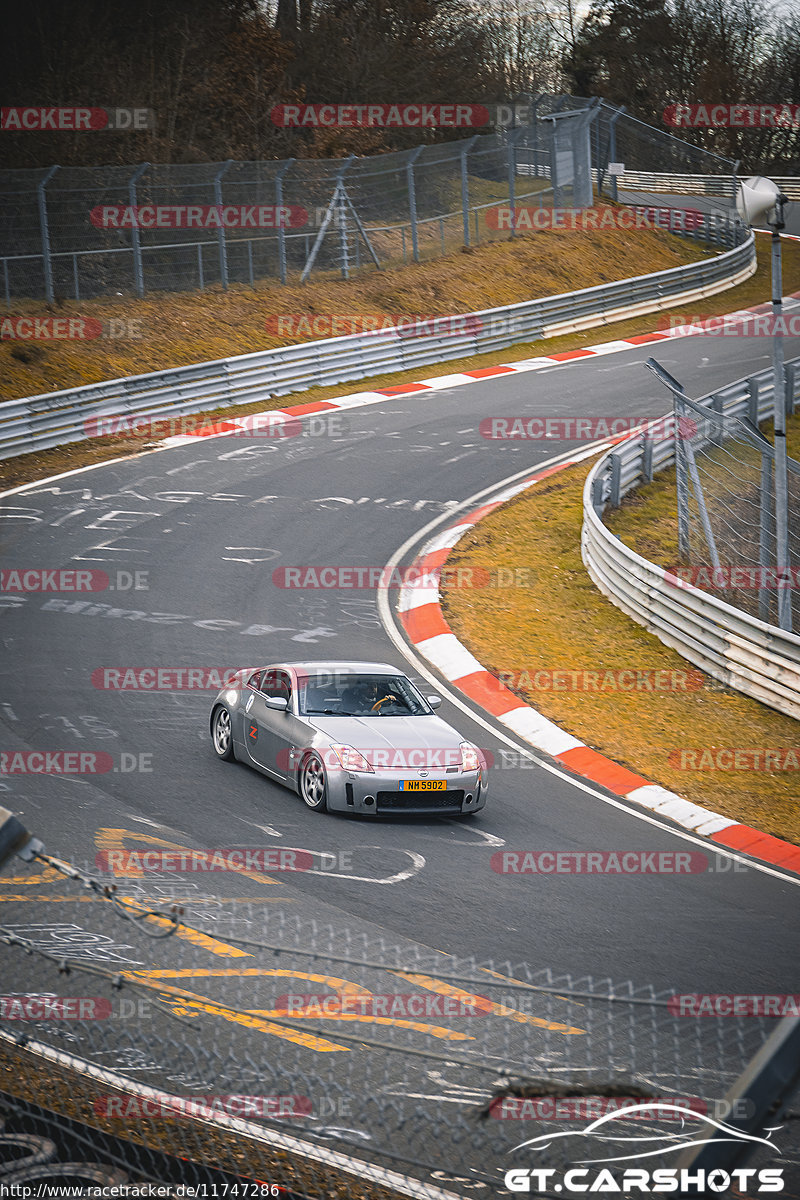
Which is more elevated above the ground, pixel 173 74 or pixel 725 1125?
pixel 173 74

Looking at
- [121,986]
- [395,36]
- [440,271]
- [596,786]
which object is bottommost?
[596,786]

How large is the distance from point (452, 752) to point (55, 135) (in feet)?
86.0

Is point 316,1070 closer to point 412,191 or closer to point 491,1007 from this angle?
point 491,1007

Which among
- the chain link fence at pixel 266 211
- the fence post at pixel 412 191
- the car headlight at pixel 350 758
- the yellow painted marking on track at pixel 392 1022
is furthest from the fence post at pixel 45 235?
the yellow painted marking on track at pixel 392 1022

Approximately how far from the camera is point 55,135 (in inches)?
1251

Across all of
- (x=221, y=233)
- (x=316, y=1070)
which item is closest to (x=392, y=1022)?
(x=316, y=1070)

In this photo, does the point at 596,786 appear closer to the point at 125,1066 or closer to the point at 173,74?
the point at 125,1066

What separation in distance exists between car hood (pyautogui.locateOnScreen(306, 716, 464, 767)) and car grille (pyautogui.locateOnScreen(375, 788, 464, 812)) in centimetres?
26

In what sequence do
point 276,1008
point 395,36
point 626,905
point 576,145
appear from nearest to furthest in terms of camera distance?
point 276,1008, point 626,905, point 576,145, point 395,36

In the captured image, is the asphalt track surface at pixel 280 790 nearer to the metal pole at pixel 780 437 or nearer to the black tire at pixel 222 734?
the black tire at pixel 222 734

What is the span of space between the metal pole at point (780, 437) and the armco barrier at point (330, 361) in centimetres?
1480

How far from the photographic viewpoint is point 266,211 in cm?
3045

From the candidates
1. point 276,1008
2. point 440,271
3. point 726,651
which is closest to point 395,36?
point 440,271

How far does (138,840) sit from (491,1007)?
4.23 meters
